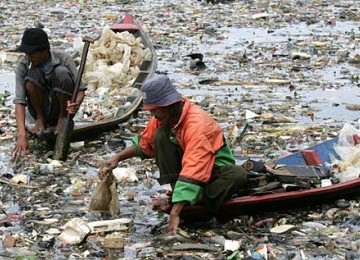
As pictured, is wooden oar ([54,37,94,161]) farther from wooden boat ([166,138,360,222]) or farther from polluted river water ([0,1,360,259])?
wooden boat ([166,138,360,222])

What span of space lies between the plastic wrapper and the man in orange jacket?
25 centimetres

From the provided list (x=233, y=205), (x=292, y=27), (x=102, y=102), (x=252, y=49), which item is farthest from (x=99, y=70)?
(x=292, y=27)

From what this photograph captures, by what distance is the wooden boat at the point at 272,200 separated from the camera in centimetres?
593

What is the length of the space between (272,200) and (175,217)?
2.53ft

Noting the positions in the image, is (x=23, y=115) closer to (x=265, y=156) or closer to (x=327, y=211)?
(x=265, y=156)

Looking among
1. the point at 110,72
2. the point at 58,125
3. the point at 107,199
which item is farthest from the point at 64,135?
the point at 110,72

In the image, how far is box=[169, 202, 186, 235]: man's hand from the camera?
557 centimetres

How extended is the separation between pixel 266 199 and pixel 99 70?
5348mm

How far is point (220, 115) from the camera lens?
9875 millimetres

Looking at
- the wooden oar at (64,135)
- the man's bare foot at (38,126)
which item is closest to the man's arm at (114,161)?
the wooden oar at (64,135)

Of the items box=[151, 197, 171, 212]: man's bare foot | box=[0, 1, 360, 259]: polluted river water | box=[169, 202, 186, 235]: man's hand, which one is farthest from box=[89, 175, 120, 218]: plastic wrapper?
box=[169, 202, 186, 235]: man's hand

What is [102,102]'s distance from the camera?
403 inches

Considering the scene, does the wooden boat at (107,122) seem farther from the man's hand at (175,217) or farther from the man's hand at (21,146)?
the man's hand at (175,217)

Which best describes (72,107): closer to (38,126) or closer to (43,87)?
(43,87)
